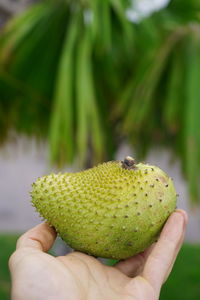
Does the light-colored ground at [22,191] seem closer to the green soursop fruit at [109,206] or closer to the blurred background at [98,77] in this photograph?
the blurred background at [98,77]

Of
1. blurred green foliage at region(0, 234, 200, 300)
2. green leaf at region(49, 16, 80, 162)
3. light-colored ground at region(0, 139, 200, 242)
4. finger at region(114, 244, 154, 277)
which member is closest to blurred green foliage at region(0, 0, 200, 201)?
green leaf at region(49, 16, 80, 162)

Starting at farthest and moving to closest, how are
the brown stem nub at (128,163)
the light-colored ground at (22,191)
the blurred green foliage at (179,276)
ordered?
1. the light-colored ground at (22,191)
2. the blurred green foliage at (179,276)
3. the brown stem nub at (128,163)

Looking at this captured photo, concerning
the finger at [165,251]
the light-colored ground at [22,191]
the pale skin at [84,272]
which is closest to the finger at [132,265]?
the pale skin at [84,272]

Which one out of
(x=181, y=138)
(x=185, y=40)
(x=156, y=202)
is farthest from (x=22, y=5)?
(x=156, y=202)

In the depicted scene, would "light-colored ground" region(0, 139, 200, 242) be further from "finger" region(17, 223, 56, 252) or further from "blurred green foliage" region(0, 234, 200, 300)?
"finger" region(17, 223, 56, 252)

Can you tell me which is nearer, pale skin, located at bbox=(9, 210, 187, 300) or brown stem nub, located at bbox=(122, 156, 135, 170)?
pale skin, located at bbox=(9, 210, 187, 300)

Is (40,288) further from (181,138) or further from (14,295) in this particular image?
(181,138)

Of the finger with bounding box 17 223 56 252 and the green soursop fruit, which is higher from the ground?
the green soursop fruit

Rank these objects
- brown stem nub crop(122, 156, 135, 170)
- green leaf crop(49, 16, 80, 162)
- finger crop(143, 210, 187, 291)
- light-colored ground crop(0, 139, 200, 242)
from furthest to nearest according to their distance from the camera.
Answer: light-colored ground crop(0, 139, 200, 242), green leaf crop(49, 16, 80, 162), brown stem nub crop(122, 156, 135, 170), finger crop(143, 210, 187, 291)
